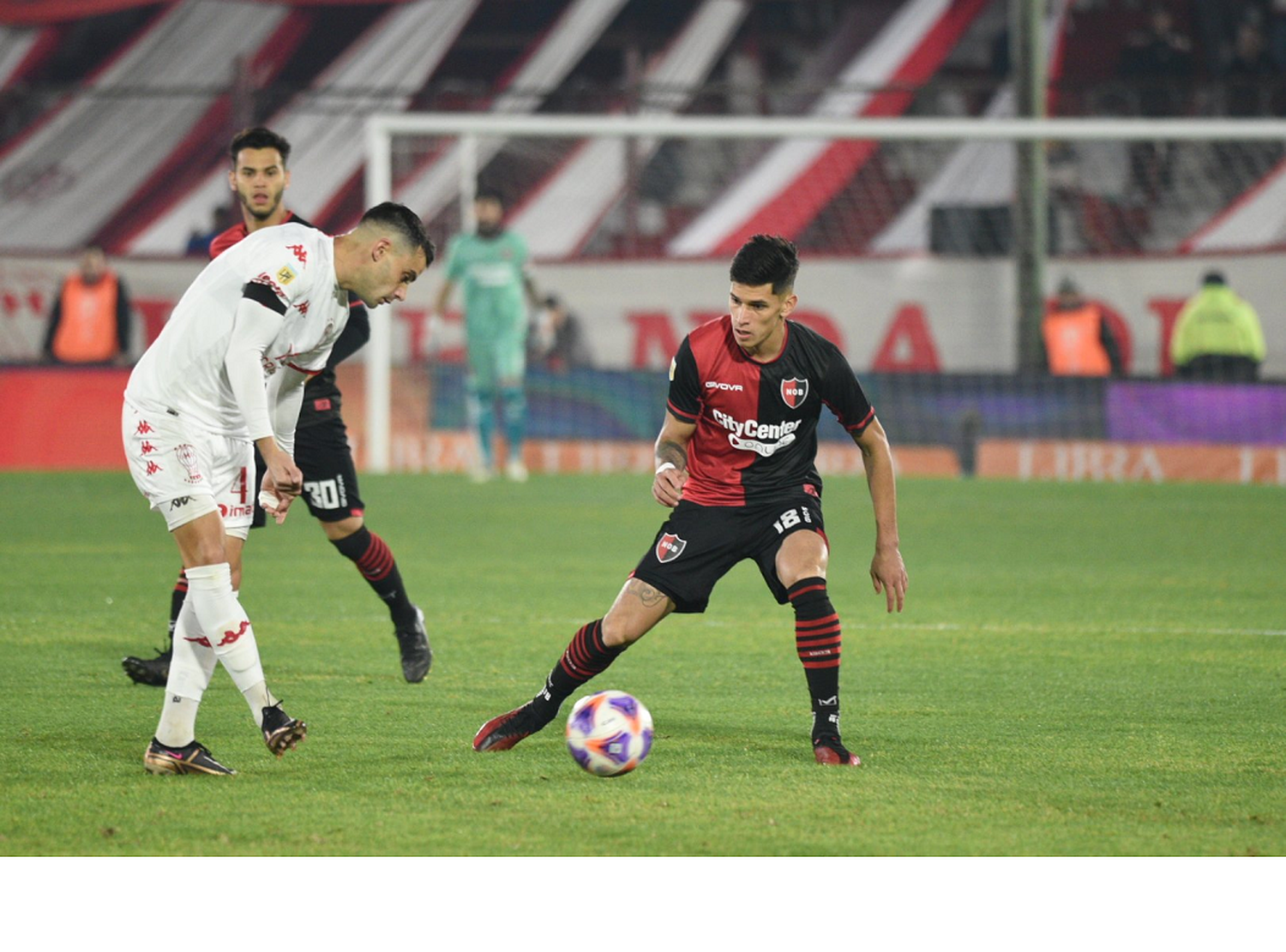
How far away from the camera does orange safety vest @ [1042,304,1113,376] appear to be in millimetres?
18141

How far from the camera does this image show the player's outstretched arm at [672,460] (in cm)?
533

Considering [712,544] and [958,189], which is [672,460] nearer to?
[712,544]

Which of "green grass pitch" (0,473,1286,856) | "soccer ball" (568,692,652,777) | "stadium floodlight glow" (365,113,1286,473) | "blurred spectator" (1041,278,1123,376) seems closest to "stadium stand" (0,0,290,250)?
"stadium floodlight glow" (365,113,1286,473)

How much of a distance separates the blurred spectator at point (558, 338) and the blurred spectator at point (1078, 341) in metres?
4.70

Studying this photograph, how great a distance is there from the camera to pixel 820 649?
5.52m

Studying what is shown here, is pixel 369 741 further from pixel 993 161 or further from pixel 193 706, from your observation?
pixel 993 161

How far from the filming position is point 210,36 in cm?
2705

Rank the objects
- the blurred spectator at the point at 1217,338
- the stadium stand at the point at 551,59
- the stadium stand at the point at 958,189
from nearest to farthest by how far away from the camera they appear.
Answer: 1. the blurred spectator at the point at 1217,338
2. the stadium stand at the point at 958,189
3. the stadium stand at the point at 551,59

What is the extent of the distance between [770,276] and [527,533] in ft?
23.4

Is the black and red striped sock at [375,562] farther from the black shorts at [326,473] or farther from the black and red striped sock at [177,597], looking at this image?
the black and red striped sock at [177,597]

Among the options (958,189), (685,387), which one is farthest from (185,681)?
(958,189)

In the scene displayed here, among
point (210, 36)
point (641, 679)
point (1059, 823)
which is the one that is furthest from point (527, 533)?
point (210, 36)

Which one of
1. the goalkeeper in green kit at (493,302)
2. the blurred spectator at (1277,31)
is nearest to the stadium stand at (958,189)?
the blurred spectator at (1277,31)
